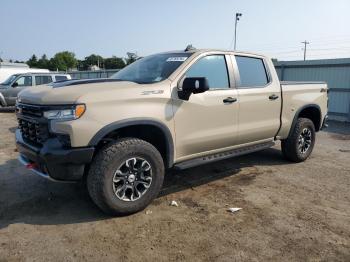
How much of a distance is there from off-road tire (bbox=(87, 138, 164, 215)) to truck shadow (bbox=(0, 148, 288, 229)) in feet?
0.96

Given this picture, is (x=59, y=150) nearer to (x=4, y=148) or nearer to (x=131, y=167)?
(x=131, y=167)

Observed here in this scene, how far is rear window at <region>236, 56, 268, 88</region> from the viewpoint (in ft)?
17.0

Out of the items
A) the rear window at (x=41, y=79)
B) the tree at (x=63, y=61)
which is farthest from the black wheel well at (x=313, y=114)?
the tree at (x=63, y=61)

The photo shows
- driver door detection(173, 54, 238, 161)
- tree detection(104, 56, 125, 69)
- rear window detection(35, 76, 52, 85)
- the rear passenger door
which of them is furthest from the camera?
tree detection(104, 56, 125, 69)

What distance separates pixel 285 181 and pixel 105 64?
250 ft

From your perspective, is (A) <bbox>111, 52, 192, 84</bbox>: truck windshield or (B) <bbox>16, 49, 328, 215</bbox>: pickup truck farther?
(A) <bbox>111, 52, 192, 84</bbox>: truck windshield

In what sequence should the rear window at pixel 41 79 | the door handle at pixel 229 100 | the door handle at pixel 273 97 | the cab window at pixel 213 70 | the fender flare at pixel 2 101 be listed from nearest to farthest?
the cab window at pixel 213 70 → the door handle at pixel 229 100 → the door handle at pixel 273 97 → the fender flare at pixel 2 101 → the rear window at pixel 41 79

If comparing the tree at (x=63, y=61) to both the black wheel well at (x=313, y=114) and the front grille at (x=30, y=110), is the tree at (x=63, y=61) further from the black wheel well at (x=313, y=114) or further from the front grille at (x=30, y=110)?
→ the front grille at (x=30, y=110)

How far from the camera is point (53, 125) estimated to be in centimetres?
352

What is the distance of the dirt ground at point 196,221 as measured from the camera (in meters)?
3.27

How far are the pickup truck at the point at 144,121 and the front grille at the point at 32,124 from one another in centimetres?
1

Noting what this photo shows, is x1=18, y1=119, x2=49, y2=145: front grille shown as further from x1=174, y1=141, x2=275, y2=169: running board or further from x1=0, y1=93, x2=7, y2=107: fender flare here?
x1=0, y1=93, x2=7, y2=107: fender flare

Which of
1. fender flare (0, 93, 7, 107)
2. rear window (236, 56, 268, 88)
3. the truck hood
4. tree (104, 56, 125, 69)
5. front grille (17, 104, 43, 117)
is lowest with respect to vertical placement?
fender flare (0, 93, 7, 107)

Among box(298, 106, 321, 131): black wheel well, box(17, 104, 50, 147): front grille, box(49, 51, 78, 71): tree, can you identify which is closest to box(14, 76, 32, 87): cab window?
box(17, 104, 50, 147): front grille
